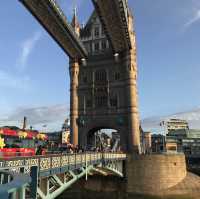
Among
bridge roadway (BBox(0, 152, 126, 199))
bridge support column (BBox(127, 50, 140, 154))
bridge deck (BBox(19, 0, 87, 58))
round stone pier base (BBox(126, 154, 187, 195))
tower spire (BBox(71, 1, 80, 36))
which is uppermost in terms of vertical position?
tower spire (BBox(71, 1, 80, 36))

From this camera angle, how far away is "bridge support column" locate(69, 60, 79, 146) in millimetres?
62969

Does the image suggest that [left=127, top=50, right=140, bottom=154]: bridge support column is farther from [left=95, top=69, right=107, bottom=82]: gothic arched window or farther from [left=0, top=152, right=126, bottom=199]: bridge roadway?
[left=0, top=152, right=126, bottom=199]: bridge roadway

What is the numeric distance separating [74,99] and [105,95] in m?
7.82

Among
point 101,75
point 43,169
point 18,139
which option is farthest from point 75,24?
point 43,169

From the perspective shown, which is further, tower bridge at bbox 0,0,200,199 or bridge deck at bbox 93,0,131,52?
bridge deck at bbox 93,0,131,52

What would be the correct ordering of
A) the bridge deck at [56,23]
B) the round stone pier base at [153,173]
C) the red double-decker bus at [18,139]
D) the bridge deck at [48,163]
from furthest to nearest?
the bridge deck at [56,23]
the round stone pier base at [153,173]
the red double-decker bus at [18,139]
the bridge deck at [48,163]

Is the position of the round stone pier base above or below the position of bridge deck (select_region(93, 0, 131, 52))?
below

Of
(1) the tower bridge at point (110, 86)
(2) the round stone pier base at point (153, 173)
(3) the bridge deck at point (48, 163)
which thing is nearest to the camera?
(3) the bridge deck at point (48, 163)

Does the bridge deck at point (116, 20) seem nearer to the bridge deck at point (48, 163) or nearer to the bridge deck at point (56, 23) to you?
the bridge deck at point (56, 23)

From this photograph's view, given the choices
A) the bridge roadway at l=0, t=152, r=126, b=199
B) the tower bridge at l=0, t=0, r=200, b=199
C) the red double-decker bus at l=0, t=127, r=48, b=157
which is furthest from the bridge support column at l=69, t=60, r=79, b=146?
the bridge roadway at l=0, t=152, r=126, b=199

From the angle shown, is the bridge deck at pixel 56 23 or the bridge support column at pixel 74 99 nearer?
the bridge deck at pixel 56 23

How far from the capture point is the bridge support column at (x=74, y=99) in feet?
207

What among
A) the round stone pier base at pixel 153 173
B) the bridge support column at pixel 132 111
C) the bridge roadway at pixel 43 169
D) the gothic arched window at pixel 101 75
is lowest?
the round stone pier base at pixel 153 173

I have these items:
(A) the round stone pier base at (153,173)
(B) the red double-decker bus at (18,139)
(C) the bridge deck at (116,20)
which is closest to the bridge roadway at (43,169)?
(B) the red double-decker bus at (18,139)
